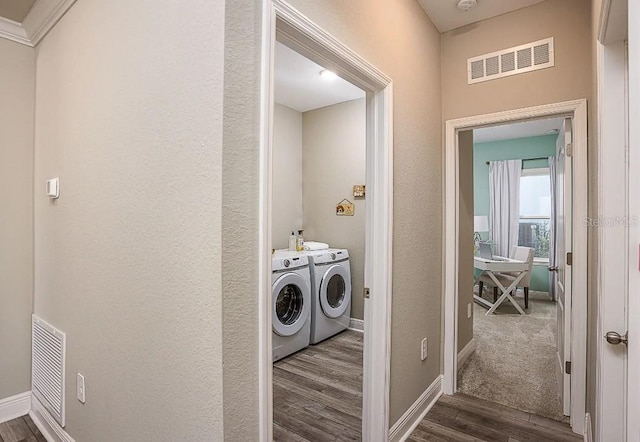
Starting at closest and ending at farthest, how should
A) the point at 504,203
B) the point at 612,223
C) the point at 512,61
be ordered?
the point at 612,223 → the point at 512,61 → the point at 504,203

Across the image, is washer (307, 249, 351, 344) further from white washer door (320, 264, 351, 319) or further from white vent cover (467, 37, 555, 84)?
white vent cover (467, 37, 555, 84)

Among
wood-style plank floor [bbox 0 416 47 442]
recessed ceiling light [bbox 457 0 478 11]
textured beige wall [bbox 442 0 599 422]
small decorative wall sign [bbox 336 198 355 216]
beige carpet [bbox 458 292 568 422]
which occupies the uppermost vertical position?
recessed ceiling light [bbox 457 0 478 11]

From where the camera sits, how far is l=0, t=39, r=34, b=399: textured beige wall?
215 centimetres

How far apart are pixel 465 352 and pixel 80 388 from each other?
2892 millimetres

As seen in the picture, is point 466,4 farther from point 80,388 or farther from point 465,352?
point 80,388

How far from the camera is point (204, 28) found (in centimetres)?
101

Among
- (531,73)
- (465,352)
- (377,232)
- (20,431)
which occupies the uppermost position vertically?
(531,73)

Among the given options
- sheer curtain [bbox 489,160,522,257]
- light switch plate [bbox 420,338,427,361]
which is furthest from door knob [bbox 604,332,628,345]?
sheer curtain [bbox 489,160,522,257]

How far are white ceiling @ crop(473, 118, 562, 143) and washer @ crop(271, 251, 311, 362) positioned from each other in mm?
3568

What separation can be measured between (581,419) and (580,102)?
1.94 meters

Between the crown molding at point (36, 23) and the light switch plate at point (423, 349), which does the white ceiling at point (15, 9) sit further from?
the light switch plate at point (423, 349)

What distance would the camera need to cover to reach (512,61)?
2.25 meters

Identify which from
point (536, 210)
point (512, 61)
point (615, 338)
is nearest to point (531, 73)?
point (512, 61)

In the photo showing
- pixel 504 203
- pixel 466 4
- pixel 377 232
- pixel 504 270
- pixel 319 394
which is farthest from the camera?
pixel 504 203
